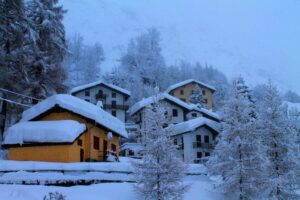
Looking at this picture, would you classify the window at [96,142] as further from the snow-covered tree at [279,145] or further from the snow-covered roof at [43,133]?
the snow-covered tree at [279,145]

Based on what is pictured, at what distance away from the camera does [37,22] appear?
39.0 metres

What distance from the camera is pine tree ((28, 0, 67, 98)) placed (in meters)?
37.1

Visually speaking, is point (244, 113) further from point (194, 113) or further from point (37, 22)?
point (194, 113)

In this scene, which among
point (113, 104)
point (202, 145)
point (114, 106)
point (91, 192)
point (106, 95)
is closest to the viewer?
point (91, 192)

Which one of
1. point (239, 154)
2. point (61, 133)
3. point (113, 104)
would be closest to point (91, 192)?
point (61, 133)

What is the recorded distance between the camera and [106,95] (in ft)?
257

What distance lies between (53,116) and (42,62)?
6590mm

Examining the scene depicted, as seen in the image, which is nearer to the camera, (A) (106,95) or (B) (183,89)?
(A) (106,95)

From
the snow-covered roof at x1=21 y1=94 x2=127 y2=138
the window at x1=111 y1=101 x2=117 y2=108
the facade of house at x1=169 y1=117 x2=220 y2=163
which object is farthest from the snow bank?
the window at x1=111 y1=101 x2=117 y2=108

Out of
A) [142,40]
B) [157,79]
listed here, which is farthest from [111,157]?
[142,40]

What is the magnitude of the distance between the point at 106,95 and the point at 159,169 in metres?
57.3

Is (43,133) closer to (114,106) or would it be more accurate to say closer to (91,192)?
(91,192)

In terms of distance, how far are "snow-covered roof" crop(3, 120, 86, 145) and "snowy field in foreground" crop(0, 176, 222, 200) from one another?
593cm

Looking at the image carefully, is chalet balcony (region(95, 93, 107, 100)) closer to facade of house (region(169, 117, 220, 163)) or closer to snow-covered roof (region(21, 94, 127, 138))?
facade of house (region(169, 117, 220, 163))
